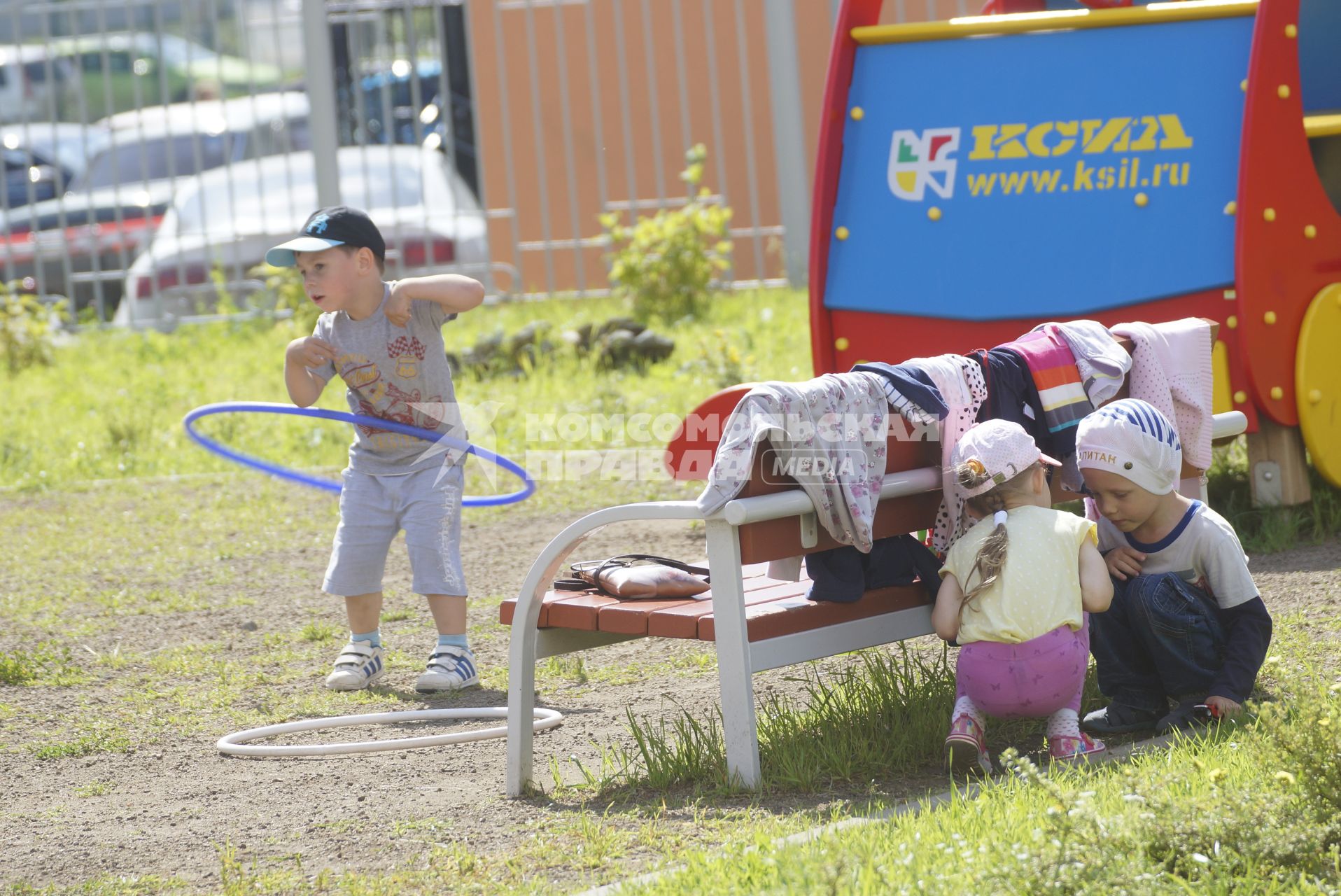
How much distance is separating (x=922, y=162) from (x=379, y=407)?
2433mm

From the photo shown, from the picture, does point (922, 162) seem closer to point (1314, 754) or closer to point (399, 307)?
point (399, 307)

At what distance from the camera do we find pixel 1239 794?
3.11 metres

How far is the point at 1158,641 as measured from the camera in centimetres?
407

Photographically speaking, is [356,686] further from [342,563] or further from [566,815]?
[566,815]

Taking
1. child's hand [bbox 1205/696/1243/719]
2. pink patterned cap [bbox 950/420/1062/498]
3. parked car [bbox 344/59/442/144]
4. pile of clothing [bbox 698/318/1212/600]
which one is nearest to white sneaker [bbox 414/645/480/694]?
pile of clothing [bbox 698/318/1212/600]

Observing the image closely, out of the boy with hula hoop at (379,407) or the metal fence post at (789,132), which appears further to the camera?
the metal fence post at (789,132)

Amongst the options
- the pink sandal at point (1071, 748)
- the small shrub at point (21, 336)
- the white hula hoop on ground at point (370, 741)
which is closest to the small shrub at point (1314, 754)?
the pink sandal at point (1071, 748)

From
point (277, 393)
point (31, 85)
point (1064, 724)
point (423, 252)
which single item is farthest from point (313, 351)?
point (31, 85)

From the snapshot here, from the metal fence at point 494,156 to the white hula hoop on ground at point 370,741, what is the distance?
313 inches

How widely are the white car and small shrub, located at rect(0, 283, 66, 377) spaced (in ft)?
4.12

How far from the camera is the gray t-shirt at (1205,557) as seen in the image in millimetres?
4066

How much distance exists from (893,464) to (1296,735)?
121cm

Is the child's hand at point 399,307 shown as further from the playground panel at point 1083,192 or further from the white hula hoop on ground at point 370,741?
the playground panel at point 1083,192

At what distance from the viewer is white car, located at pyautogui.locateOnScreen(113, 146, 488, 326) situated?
43.9ft
